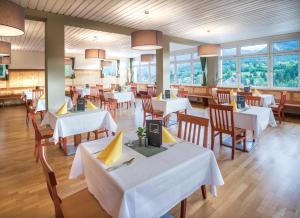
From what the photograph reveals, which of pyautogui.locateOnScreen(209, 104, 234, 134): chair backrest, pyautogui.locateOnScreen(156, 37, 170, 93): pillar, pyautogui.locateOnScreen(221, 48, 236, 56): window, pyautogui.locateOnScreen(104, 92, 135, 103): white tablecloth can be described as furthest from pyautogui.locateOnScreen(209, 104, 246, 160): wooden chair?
pyautogui.locateOnScreen(221, 48, 236, 56): window

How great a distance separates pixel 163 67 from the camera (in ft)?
23.0

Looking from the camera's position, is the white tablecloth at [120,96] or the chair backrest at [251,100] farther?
the white tablecloth at [120,96]

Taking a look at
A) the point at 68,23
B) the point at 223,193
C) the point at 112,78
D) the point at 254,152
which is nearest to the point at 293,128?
the point at 254,152

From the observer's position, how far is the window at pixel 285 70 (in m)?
7.14

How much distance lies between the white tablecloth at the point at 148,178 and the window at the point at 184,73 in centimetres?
961

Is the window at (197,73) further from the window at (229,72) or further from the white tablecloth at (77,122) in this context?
the white tablecloth at (77,122)

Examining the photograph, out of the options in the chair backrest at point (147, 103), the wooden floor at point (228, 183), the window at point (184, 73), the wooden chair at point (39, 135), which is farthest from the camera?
the window at point (184, 73)

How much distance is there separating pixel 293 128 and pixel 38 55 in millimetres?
11367

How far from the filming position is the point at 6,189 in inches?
102

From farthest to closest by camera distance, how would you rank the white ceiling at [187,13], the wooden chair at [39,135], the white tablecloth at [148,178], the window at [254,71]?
1. the window at [254,71]
2. the white ceiling at [187,13]
3. the wooden chair at [39,135]
4. the white tablecloth at [148,178]

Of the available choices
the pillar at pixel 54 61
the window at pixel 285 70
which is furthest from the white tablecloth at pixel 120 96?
the window at pixel 285 70

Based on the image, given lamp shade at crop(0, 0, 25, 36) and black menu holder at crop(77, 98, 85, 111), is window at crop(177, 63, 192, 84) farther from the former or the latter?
lamp shade at crop(0, 0, 25, 36)

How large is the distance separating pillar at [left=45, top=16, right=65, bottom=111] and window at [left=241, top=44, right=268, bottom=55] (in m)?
6.90

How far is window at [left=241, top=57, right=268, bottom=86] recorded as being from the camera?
312 inches
